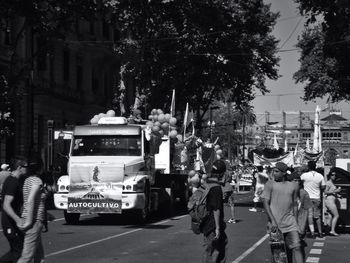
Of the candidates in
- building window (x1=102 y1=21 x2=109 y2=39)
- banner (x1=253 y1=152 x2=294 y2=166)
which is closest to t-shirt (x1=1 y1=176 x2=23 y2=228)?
banner (x1=253 y1=152 x2=294 y2=166)

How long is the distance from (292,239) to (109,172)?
1129cm

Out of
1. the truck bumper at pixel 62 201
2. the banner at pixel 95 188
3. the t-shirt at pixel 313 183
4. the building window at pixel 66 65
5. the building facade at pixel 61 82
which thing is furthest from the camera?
the building window at pixel 66 65

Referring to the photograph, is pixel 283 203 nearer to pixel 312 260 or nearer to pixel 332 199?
pixel 312 260

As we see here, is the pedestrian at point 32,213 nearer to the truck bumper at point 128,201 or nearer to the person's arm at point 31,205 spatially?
the person's arm at point 31,205

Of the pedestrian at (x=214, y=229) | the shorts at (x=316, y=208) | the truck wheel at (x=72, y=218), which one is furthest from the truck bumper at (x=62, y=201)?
the pedestrian at (x=214, y=229)

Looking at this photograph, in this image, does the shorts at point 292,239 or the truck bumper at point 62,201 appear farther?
the truck bumper at point 62,201

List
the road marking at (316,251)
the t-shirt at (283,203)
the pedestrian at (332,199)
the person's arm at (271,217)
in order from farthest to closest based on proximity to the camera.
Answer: the pedestrian at (332,199), the road marking at (316,251), the t-shirt at (283,203), the person's arm at (271,217)

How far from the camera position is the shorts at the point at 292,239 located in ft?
36.8

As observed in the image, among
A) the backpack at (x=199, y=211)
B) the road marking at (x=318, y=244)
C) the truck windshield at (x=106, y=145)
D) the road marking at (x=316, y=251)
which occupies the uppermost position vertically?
the truck windshield at (x=106, y=145)

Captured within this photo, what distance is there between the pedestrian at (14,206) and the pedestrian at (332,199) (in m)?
10.8

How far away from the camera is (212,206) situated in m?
10.2

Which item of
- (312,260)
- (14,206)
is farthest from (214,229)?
(312,260)

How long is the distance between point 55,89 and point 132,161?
22.9 m

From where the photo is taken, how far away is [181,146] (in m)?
29.3
